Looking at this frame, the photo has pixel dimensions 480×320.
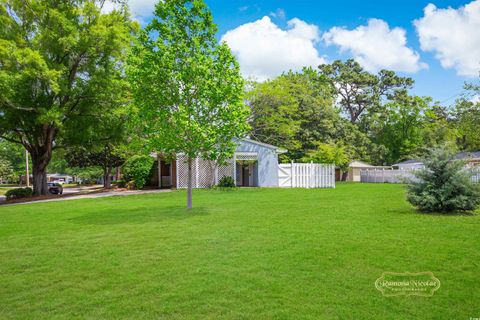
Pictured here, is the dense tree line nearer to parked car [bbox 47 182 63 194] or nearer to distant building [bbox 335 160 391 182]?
distant building [bbox 335 160 391 182]

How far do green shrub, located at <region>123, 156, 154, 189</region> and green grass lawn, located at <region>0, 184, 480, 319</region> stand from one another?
16.2 meters

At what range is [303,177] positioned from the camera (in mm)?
25172

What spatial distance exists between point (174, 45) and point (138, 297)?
7.97m

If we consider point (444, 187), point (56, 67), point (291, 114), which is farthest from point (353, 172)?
point (444, 187)

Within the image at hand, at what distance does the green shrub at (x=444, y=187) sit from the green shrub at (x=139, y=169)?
60.0 feet

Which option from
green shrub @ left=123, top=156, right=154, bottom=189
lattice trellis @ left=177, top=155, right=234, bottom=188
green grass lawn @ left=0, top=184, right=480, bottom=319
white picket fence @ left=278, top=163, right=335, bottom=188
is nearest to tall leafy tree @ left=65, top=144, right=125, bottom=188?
green shrub @ left=123, top=156, right=154, bottom=189

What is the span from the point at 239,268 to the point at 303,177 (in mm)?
20895

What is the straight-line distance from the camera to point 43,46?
780 inches

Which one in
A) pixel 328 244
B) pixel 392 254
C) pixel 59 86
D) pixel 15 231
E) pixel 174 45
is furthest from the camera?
pixel 59 86

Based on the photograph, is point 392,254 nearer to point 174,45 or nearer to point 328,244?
point 328,244

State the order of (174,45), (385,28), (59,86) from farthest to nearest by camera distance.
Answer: (59,86) < (385,28) < (174,45)

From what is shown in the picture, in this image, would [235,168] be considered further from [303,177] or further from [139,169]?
[139,169]

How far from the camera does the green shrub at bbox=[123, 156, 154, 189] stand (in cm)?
2456

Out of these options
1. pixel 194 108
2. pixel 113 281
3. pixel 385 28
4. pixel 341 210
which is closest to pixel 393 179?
pixel 385 28
